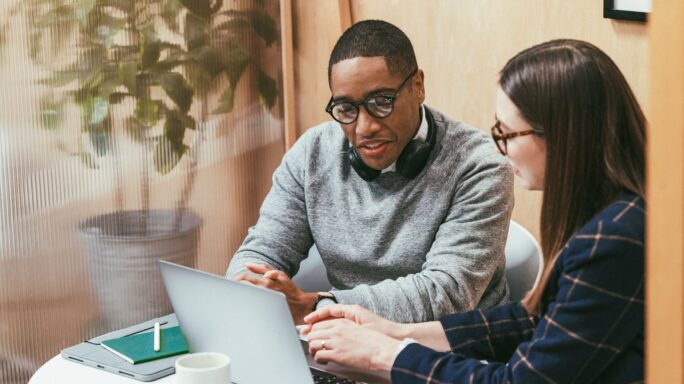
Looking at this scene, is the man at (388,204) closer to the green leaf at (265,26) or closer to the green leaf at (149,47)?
the green leaf at (149,47)

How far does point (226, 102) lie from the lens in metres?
3.02

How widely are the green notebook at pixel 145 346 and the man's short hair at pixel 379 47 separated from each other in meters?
0.71

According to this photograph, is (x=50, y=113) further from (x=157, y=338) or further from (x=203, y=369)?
(x=203, y=369)

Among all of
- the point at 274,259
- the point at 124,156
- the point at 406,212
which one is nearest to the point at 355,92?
the point at 406,212

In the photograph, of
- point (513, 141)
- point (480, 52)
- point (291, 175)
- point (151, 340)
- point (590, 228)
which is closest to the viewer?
point (590, 228)

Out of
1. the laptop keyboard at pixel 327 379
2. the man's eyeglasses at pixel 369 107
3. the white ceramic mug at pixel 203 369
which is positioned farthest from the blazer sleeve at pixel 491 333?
the man's eyeglasses at pixel 369 107

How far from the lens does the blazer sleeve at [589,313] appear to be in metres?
1.06

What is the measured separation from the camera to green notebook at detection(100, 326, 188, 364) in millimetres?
1440

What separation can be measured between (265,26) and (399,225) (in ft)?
4.75

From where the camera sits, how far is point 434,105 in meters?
2.64

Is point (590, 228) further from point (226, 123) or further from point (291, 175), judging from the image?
point (226, 123)

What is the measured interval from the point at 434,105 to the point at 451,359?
1.49 meters

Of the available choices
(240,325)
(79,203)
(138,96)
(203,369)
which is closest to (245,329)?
(240,325)

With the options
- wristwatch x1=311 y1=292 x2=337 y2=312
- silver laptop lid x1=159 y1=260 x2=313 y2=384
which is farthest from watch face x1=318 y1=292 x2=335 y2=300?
silver laptop lid x1=159 y1=260 x2=313 y2=384
